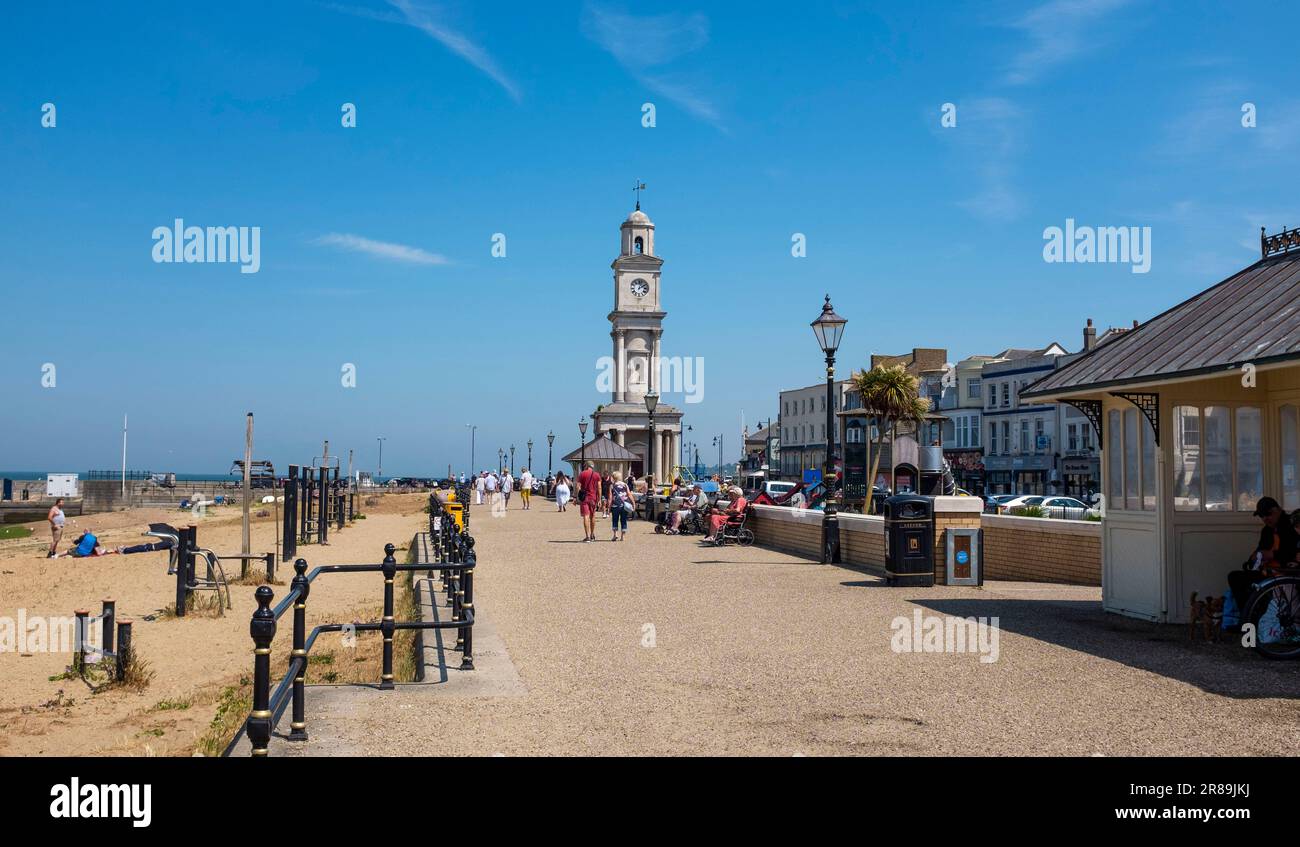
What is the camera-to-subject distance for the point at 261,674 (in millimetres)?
5906

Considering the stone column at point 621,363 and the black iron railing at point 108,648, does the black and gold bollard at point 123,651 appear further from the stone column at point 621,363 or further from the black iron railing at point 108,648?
the stone column at point 621,363

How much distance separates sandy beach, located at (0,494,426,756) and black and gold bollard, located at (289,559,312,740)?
1575 millimetres

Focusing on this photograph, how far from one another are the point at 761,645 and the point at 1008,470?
70380mm

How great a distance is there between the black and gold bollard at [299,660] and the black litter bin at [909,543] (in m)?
9.95

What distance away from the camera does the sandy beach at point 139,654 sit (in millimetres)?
9211

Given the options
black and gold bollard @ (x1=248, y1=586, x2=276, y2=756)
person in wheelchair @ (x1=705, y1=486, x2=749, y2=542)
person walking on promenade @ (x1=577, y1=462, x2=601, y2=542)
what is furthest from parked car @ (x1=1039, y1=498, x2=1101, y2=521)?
black and gold bollard @ (x1=248, y1=586, x2=276, y2=756)

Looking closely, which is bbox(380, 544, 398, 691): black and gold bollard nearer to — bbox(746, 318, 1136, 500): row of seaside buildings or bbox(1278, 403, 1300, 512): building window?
bbox(1278, 403, 1300, 512): building window

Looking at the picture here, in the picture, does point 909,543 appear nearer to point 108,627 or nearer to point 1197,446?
point 1197,446

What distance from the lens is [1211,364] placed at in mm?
9977

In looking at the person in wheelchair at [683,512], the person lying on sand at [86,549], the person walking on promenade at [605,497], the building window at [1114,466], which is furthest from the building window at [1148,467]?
the person walking on promenade at [605,497]

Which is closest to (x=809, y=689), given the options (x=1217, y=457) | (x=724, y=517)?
(x=1217, y=457)

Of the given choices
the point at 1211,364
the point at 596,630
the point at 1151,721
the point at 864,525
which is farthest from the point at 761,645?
the point at 864,525

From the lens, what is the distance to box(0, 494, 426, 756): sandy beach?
9.21 metres
